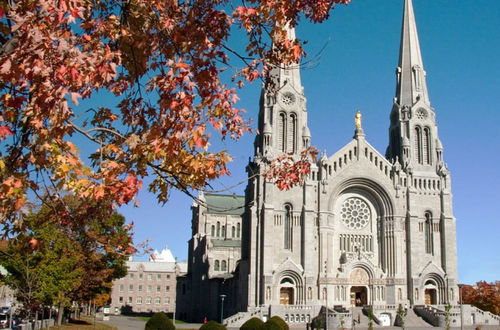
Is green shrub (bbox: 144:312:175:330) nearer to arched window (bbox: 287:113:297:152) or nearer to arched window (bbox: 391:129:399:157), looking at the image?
arched window (bbox: 287:113:297:152)

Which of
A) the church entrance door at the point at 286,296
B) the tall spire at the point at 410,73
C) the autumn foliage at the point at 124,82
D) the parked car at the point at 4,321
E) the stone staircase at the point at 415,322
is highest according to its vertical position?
the tall spire at the point at 410,73

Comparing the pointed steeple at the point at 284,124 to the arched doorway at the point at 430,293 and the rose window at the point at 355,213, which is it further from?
the arched doorway at the point at 430,293

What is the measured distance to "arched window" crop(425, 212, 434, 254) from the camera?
223ft

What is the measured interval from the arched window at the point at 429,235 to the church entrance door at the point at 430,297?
4252 mm

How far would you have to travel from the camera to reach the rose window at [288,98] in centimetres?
6794

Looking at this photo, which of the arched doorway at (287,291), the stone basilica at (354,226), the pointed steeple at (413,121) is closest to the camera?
the stone basilica at (354,226)

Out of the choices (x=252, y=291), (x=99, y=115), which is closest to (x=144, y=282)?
(x=252, y=291)

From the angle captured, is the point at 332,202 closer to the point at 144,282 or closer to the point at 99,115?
the point at 99,115

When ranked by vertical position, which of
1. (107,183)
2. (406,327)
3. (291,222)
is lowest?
(406,327)

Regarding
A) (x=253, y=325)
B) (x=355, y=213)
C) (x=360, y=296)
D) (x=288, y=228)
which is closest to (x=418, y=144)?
(x=355, y=213)

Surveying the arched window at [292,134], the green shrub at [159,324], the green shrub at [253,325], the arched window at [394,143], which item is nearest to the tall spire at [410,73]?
the arched window at [394,143]

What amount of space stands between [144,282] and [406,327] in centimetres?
7744

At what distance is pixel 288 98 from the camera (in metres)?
68.2

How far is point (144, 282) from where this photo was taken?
127 meters
